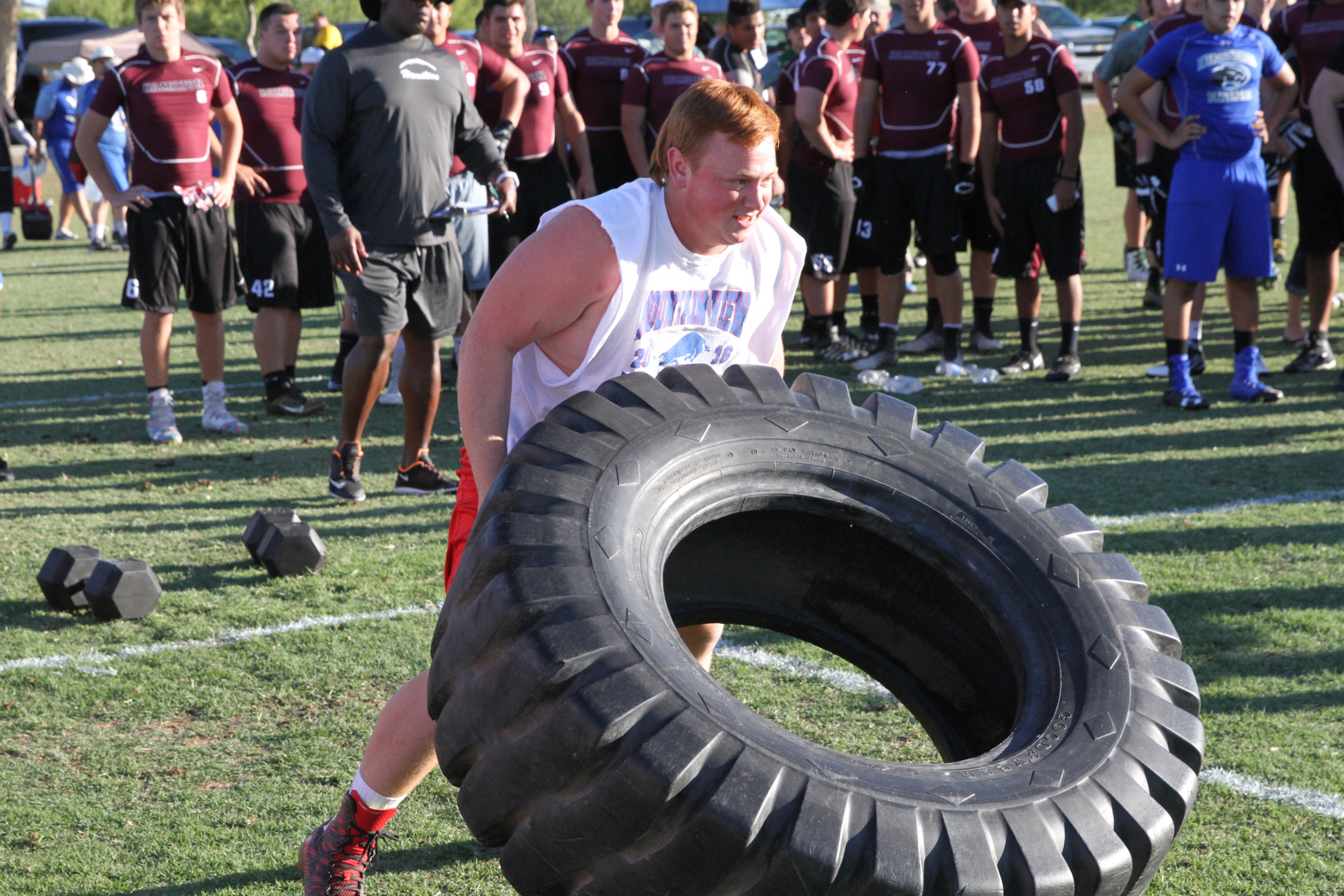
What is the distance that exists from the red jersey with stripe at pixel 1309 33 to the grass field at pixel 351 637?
1.93m

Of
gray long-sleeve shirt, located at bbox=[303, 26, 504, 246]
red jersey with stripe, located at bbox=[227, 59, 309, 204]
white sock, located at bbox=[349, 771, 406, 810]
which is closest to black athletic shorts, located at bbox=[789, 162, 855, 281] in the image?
red jersey with stripe, located at bbox=[227, 59, 309, 204]

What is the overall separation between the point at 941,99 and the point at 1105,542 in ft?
13.5

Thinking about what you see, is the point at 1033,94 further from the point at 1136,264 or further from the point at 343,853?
the point at 343,853

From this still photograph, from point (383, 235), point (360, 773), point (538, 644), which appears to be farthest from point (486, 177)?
point (538, 644)

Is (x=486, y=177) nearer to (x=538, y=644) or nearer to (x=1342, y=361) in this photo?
(x=538, y=644)

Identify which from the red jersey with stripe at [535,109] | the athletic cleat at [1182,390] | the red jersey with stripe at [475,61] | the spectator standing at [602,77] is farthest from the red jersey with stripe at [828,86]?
the athletic cleat at [1182,390]

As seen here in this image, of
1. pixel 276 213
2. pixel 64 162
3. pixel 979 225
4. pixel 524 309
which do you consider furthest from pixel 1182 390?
pixel 64 162

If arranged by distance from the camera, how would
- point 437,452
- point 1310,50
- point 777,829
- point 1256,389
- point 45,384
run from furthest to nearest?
1. point 45,384
2. point 1310,50
3. point 1256,389
4. point 437,452
5. point 777,829

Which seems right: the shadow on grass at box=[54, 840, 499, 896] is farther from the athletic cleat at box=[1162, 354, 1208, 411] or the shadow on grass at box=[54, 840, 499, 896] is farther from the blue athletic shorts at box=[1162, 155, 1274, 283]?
the blue athletic shorts at box=[1162, 155, 1274, 283]

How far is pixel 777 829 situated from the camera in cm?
196

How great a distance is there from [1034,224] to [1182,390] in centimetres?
154

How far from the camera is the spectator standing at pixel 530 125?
322 inches

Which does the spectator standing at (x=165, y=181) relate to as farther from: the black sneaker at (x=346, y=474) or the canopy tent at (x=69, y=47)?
the canopy tent at (x=69, y=47)

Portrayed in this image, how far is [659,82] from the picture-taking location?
8.56m
